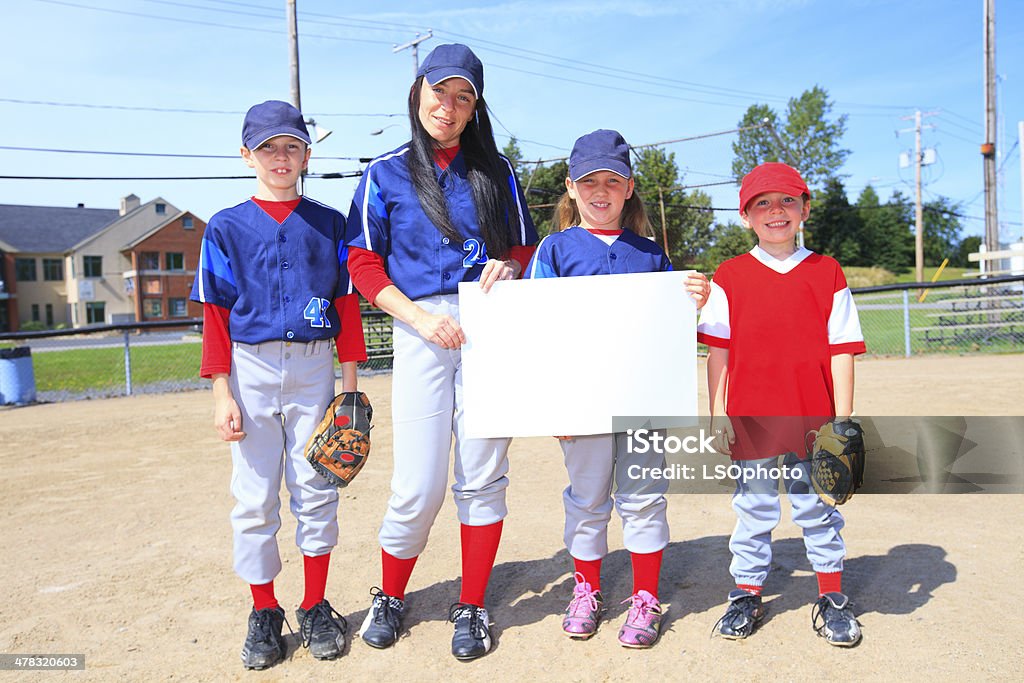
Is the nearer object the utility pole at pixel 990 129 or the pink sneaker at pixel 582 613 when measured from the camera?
the pink sneaker at pixel 582 613

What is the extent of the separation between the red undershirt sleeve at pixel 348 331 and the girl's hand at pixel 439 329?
373mm

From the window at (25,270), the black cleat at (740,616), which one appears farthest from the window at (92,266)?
the black cleat at (740,616)

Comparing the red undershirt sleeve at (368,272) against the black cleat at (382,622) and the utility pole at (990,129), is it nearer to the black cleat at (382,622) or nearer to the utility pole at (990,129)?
the black cleat at (382,622)

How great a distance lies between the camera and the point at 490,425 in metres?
2.57

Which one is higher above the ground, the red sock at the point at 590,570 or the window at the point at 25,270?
the window at the point at 25,270

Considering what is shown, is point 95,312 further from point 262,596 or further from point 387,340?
point 262,596

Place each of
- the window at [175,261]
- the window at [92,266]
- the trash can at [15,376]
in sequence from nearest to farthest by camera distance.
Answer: the trash can at [15,376], the window at [175,261], the window at [92,266]

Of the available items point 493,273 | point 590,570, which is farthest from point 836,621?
point 493,273

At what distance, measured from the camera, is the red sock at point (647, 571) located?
9.10ft

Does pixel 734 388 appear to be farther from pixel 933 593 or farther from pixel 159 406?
pixel 159 406

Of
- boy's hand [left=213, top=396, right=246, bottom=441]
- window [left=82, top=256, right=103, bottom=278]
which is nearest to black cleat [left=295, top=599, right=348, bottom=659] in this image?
Answer: boy's hand [left=213, top=396, right=246, bottom=441]

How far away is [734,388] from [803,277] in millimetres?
450

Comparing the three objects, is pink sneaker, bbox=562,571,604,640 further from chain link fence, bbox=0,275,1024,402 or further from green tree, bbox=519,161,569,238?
green tree, bbox=519,161,569,238

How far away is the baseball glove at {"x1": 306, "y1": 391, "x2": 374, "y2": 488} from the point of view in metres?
2.59
